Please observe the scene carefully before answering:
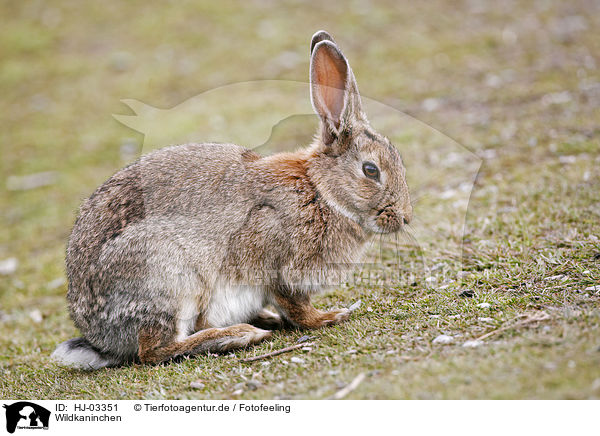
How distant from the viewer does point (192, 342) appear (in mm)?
4391

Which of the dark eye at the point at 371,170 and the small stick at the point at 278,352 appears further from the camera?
the dark eye at the point at 371,170

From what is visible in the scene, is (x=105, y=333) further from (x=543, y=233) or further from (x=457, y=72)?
(x=457, y=72)

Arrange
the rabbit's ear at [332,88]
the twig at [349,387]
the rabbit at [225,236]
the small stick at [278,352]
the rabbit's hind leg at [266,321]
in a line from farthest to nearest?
the rabbit's hind leg at [266,321] < the rabbit's ear at [332,88] < the rabbit at [225,236] < the small stick at [278,352] < the twig at [349,387]

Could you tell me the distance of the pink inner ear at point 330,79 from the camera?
448 centimetres

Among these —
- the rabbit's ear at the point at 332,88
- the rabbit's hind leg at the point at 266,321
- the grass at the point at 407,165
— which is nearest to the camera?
the grass at the point at 407,165

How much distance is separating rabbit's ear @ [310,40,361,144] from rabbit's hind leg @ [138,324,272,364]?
5.69 feet

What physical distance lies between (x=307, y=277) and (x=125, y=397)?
1.56 metres

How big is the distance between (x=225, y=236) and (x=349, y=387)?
5.08ft

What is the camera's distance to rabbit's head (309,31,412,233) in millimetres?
4527

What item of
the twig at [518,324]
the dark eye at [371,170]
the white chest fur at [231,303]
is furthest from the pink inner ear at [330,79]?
the twig at [518,324]

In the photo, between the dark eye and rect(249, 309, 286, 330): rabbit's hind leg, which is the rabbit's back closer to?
rect(249, 309, 286, 330): rabbit's hind leg

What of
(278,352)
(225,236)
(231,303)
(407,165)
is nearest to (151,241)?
(225,236)

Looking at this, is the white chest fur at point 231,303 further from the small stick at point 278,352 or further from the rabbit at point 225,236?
the small stick at point 278,352
